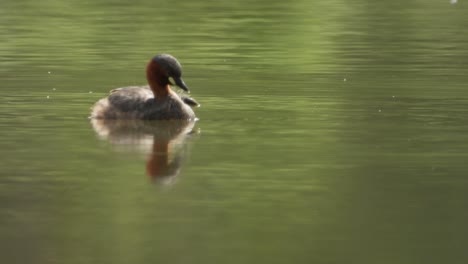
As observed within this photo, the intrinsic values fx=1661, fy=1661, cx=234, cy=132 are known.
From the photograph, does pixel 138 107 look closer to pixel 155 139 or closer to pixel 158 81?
pixel 158 81

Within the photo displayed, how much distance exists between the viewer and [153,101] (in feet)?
45.8

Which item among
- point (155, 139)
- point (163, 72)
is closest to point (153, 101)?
point (163, 72)

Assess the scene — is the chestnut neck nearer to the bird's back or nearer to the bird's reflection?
the bird's back

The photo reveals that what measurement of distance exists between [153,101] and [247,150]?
245 centimetres

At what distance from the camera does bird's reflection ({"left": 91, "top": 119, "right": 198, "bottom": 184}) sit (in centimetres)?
1101

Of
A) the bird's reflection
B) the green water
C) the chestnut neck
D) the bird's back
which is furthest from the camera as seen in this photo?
the chestnut neck

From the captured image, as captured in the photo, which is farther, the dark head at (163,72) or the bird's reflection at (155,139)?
the dark head at (163,72)

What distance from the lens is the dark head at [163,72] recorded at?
1411 centimetres

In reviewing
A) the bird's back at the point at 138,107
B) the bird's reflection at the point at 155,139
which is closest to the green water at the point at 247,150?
the bird's reflection at the point at 155,139

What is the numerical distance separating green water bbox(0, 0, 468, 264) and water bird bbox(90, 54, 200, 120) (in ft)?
0.70

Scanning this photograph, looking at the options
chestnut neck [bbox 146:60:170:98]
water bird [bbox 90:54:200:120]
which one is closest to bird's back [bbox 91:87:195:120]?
water bird [bbox 90:54:200:120]

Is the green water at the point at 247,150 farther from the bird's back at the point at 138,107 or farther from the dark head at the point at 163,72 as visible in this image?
the dark head at the point at 163,72

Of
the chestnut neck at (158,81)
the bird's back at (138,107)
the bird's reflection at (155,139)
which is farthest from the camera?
the chestnut neck at (158,81)

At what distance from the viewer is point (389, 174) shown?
34.8ft
